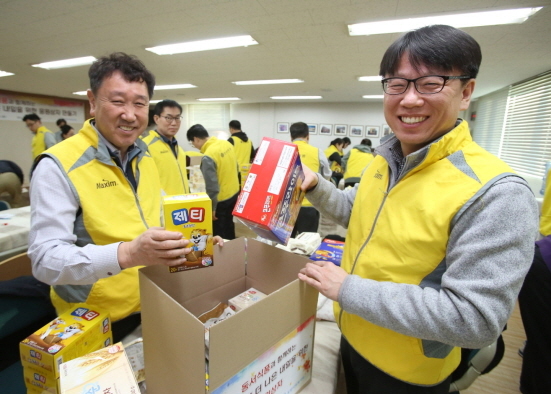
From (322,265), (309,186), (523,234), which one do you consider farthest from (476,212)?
(309,186)

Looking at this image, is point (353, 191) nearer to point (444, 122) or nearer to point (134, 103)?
A: point (444, 122)

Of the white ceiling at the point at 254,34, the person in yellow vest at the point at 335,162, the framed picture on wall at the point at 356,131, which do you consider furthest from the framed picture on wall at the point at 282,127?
the white ceiling at the point at 254,34

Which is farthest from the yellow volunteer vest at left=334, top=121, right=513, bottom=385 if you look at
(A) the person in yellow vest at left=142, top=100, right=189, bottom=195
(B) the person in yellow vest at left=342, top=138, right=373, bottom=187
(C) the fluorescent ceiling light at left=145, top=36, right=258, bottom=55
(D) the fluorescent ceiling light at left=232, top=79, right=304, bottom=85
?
(D) the fluorescent ceiling light at left=232, top=79, right=304, bottom=85

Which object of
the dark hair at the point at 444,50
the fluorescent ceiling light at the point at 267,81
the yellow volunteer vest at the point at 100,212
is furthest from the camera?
the fluorescent ceiling light at the point at 267,81

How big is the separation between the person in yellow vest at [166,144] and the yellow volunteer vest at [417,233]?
206 cm

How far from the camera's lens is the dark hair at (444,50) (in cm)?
64

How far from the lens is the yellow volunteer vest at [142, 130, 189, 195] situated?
2.44 meters

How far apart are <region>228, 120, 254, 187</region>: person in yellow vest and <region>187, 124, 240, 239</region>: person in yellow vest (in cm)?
106

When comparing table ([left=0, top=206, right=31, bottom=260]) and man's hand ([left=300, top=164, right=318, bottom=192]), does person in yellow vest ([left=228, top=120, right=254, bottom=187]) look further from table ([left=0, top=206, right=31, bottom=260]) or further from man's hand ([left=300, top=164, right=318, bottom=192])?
man's hand ([left=300, top=164, right=318, bottom=192])

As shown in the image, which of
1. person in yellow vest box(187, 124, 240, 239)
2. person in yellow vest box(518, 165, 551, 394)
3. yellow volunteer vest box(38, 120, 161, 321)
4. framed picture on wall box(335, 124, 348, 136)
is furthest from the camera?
framed picture on wall box(335, 124, 348, 136)

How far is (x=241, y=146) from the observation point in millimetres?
4809

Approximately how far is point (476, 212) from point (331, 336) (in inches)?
28.5

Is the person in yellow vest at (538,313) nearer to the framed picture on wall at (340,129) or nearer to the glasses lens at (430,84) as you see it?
the glasses lens at (430,84)

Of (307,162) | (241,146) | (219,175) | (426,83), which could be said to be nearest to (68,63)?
(241,146)
